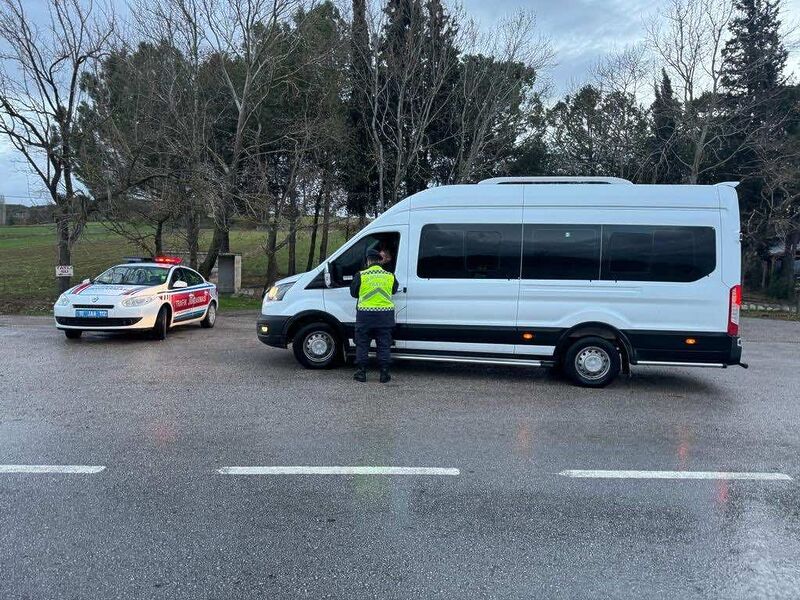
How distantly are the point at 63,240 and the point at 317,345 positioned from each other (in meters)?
12.4

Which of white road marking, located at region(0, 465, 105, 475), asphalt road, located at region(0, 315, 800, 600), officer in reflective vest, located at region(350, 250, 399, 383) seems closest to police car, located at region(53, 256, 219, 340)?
asphalt road, located at region(0, 315, 800, 600)

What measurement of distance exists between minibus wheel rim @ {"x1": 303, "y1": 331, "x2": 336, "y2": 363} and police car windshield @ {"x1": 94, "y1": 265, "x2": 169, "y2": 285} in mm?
4643

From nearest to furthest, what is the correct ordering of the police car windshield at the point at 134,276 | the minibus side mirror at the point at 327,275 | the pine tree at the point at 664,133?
1. the minibus side mirror at the point at 327,275
2. the police car windshield at the point at 134,276
3. the pine tree at the point at 664,133

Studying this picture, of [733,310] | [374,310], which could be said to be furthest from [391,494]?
[733,310]

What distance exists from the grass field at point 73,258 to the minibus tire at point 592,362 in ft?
41.9

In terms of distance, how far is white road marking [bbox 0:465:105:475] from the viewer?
15.0 feet

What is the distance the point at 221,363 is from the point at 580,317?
538cm

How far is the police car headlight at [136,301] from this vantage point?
10.6 metres

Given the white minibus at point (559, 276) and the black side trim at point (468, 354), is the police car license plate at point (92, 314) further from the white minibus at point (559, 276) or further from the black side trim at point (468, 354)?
the black side trim at point (468, 354)

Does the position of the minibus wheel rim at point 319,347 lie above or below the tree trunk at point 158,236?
below

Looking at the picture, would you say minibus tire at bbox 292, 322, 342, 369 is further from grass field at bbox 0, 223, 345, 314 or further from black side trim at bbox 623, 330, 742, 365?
grass field at bbox 0, 223, 345, 314

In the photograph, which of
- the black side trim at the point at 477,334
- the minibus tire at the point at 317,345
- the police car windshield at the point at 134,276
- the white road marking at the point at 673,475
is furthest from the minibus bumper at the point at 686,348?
the police car windshield at the point at 134,276

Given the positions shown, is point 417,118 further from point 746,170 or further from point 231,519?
point 231,519

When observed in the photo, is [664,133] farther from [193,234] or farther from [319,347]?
[319,347]
